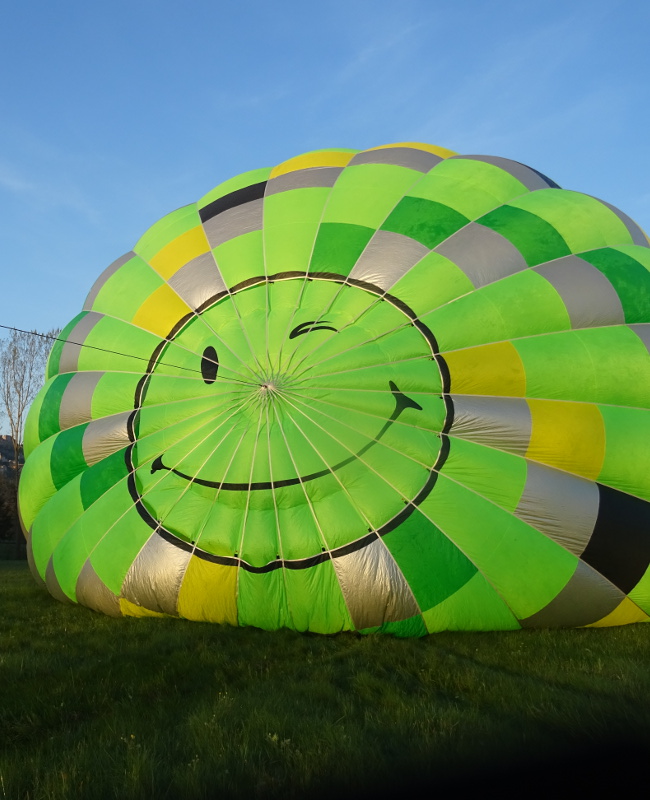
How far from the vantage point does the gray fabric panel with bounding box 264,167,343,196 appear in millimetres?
5551

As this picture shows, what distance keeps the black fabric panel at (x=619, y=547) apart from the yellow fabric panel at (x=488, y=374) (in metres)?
1.06

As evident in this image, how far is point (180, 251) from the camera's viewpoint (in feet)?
18.5

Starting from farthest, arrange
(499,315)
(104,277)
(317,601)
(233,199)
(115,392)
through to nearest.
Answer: (104,277)
(233,199)
(115,392)
(499,315)
(317,601)

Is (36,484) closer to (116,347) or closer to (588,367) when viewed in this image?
(116,347)

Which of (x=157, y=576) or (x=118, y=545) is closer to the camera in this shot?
(x=157, y=576)

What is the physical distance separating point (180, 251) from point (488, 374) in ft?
9.74

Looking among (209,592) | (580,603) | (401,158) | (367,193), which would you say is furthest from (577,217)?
(209,592)

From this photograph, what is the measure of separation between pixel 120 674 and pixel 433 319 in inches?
125

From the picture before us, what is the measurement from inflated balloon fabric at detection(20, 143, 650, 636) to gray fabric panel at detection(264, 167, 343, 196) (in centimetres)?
15

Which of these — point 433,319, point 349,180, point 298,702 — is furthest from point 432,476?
point 349,180

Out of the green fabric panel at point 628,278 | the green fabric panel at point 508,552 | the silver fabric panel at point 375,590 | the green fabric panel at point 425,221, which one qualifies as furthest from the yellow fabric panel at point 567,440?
the green fabric panel at point 425,221

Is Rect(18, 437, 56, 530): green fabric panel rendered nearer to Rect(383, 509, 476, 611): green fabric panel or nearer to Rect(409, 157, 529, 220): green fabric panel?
Rect(383, 509, 476, 611): green fabric panel

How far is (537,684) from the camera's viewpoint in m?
3.00

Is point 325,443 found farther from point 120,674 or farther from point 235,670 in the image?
point 120,674
